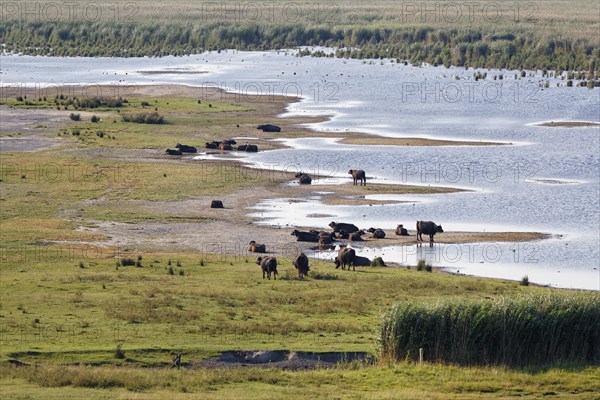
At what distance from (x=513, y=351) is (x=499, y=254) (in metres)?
14.1

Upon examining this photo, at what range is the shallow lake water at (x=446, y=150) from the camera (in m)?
40.1

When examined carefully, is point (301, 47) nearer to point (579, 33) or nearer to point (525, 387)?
point (579, 33)

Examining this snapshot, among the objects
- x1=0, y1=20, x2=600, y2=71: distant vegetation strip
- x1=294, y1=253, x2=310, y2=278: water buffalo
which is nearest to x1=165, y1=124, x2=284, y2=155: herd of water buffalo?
x1=294, y1=253, x2=310, y2=278: water buffalo

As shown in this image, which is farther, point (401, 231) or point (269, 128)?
point (269, 128)

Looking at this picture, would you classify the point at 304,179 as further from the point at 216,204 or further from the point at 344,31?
the point at 344,31

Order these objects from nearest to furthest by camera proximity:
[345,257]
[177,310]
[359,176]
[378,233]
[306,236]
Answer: [177,310], [345,257], [306,236], [378,233], [359,176]

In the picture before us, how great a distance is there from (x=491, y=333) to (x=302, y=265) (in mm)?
9221

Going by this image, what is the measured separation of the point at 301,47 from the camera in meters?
133

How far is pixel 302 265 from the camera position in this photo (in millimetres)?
33781

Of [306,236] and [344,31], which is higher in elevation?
[344,31]

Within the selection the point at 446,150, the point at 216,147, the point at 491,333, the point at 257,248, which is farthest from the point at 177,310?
the point at 446,150

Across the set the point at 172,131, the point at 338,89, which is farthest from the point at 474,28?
the point at 172,131

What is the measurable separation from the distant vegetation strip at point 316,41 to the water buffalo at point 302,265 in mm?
70472

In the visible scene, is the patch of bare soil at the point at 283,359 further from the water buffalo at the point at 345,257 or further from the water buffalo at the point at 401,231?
the water buffalo at the point at 401,231
